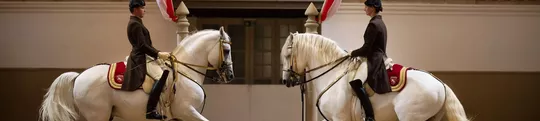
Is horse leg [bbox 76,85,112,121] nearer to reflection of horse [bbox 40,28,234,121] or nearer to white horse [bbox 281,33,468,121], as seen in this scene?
reflection of horse [bbox 40,28,234,121]

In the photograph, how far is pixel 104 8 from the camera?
6.62 metres

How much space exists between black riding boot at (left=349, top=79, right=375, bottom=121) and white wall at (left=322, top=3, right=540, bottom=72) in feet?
8.27

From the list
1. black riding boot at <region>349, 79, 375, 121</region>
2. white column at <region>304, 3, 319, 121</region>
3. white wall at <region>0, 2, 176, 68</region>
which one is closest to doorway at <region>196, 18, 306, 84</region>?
white wall at <region>0, 2, 176, 68</region>

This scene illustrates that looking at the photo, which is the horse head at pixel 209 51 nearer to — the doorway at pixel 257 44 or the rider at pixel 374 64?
Result: the rider at pixel 374 64

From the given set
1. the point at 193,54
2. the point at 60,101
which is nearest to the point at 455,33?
the point at 193,54

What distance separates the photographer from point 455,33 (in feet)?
21.9

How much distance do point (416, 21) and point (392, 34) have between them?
299mm

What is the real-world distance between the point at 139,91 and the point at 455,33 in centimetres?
383

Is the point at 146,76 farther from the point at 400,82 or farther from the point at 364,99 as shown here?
the point at 400,82

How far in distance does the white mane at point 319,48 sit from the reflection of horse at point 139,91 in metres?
0.58

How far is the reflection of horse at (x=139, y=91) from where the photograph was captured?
14.2 ft

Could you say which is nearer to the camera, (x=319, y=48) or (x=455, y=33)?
(x=319, y=48)

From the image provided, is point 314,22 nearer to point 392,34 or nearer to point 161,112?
point 392,34

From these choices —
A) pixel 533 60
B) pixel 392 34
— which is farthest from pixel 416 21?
pixel 533 60
